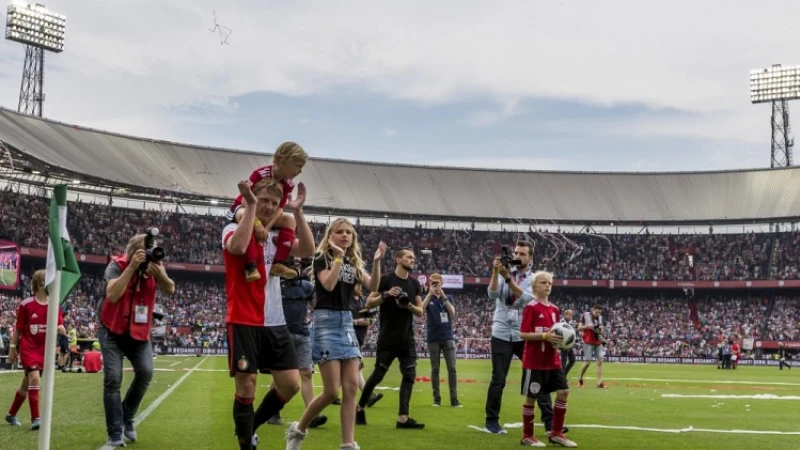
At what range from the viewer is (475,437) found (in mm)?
10305

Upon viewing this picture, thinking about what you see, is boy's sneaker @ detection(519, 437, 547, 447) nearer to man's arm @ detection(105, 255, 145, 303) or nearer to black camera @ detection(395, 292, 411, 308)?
black camera @ detection(395, 292, 411, 308)

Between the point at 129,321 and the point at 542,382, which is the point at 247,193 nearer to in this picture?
the point at 129,321

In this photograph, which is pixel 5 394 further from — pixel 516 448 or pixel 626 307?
pixel 626 307

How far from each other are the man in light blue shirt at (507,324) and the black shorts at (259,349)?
4171 mm

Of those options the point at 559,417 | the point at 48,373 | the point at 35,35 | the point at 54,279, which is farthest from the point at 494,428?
the point at 35,35

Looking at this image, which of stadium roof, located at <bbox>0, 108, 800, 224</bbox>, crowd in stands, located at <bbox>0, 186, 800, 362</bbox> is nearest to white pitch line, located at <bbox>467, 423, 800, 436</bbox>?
crowd in stands, located at <bbox>0, 186, 800, 362</bbox>

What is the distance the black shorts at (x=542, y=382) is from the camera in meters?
9.60

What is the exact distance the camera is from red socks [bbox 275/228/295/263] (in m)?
6.97

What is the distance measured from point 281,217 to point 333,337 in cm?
159

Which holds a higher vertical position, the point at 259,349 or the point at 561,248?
the point at 561,248

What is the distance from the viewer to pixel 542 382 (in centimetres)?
969

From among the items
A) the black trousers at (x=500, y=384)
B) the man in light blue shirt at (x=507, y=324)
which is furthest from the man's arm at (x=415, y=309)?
the black trousers at (x=500, y=384)

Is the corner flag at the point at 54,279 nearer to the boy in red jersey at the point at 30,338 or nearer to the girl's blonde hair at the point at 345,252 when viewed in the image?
the girl's blonde hair at the point at 345,252

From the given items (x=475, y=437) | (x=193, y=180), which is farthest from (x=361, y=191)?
(x=475, y=437)
